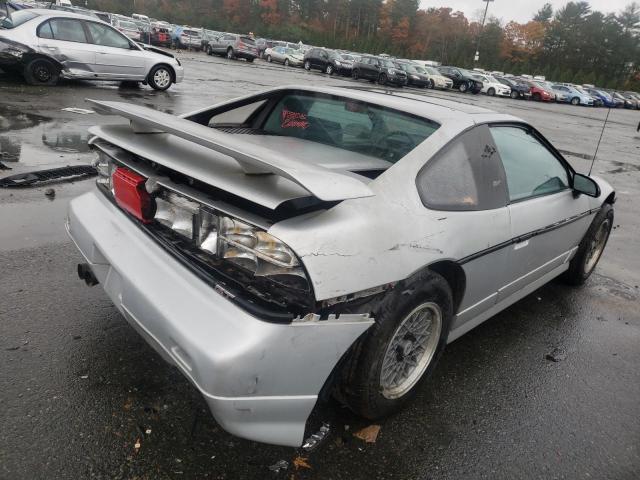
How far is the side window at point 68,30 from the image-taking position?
1095 cm

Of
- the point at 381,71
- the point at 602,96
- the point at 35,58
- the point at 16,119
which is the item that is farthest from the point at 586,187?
the point at 602,96

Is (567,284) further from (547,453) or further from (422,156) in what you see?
(422,156)

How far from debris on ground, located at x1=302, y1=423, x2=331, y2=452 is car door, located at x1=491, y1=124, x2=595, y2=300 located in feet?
4.75

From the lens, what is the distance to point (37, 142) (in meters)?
6.89

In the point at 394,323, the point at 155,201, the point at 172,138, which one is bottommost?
the point at 394,323

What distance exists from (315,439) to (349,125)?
6.00 feet

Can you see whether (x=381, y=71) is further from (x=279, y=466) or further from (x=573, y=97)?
(x=279, y=466)

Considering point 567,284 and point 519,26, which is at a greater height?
point 519,26

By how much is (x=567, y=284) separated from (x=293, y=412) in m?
3.55

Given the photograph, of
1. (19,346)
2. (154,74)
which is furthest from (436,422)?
(154,74)

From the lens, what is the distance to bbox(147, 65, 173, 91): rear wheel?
12914mm

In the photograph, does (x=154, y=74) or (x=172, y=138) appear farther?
(x=154, y=74)

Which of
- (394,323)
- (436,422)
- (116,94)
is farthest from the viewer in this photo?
(116,94)

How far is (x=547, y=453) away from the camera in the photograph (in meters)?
2.50
